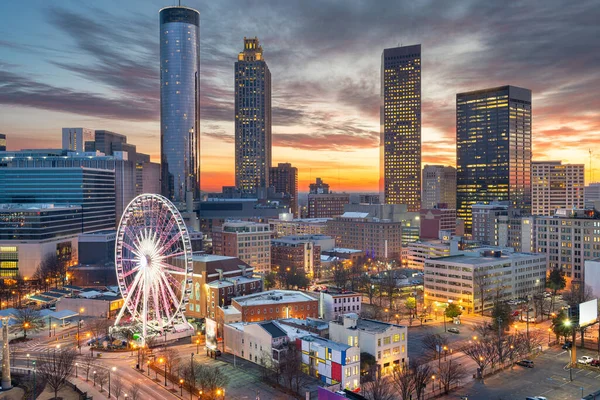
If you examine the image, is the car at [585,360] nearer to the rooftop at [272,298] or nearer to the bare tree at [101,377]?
the rooftop at [272,298]

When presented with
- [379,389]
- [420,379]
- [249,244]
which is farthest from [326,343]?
[249,244]

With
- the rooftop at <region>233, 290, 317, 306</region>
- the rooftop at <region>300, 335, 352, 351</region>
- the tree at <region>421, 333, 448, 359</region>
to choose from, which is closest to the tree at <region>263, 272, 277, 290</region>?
the rooftop at <region>233, 290, 317, 306</region>

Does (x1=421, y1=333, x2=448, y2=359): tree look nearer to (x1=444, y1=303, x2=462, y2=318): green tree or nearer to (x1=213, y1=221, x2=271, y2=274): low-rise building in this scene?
(x1=444, y1=303, x2=462, y2=318): green tree

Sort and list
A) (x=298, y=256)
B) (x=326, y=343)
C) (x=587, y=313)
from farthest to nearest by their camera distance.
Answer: (x=298, y=256) < (x=587, y=313) < (x=326, y=343)

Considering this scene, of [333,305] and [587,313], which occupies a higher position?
[587,313]

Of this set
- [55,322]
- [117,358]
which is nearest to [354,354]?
[117,358]

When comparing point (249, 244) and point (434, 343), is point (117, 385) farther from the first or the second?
point (249, 244)

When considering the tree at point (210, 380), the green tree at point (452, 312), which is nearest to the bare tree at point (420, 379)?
the tree at point (210, 380)
